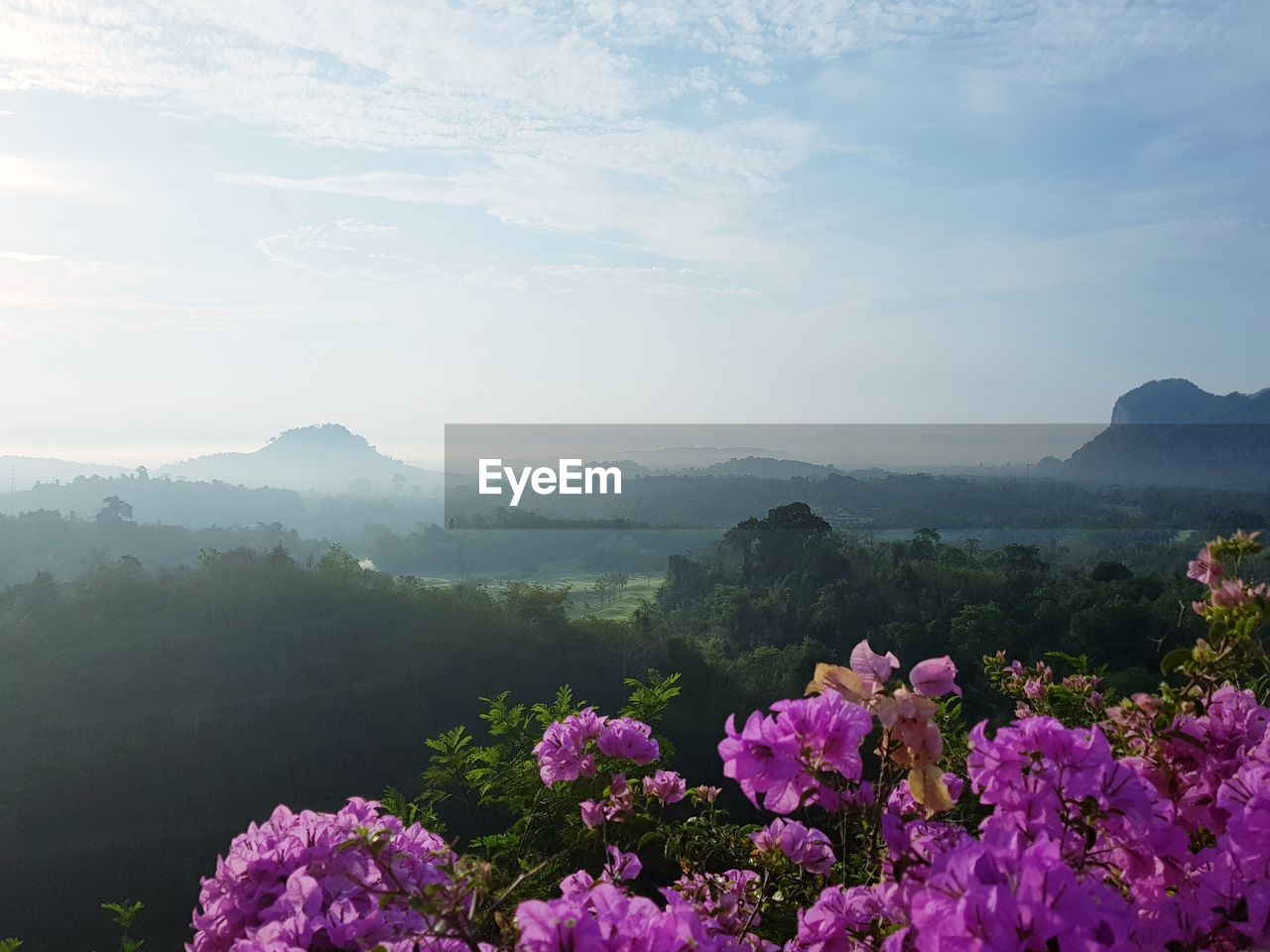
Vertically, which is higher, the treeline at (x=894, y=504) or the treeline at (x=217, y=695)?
the treeline at (x=894, y=504)

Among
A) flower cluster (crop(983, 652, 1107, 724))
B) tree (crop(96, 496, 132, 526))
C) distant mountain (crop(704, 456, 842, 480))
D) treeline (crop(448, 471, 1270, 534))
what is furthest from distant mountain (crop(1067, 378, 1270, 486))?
flower cluster (crop(983, 652, 1107, 724))

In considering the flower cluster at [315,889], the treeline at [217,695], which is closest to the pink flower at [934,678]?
the flower cluster at [315,889]

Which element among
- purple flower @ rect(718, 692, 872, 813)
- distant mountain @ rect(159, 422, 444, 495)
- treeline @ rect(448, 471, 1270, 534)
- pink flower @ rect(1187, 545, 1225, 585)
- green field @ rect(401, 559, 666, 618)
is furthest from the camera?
distant mountain @ rect(159, 422, 444, 495)

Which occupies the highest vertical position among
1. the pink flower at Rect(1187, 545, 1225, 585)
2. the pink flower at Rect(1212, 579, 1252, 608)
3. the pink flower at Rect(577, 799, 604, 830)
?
the pink flower at Rect(1187, 545, 1225, 585)

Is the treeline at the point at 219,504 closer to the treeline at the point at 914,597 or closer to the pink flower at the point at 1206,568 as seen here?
the treeline at the point at 914,597

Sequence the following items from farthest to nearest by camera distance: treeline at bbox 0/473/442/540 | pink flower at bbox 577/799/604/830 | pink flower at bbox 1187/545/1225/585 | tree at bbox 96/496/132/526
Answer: treeline at bbox 0/473/442/540
tree at bbox 96/496/132/526
pink flower at bbox 577/799/604/830
pink flower at bbox 1187/545/1225/585

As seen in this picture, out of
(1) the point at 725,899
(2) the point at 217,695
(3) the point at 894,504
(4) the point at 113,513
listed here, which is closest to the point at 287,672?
(2) the point at 217,695

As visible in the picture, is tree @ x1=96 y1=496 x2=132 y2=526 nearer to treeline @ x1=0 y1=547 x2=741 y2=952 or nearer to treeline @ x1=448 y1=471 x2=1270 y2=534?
treeline @ x1=448 y1=471 x2=1270 y2=534
